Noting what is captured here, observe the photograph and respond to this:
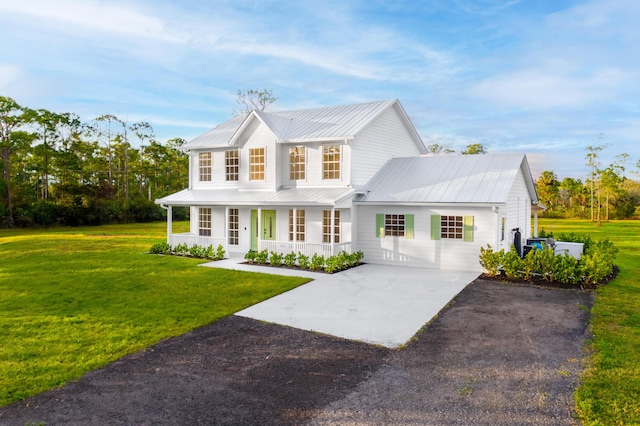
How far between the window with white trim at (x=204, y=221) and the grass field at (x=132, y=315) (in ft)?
8.92

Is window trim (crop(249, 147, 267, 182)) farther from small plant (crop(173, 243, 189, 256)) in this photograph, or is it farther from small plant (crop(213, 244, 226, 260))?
small plant (crop(173, 243, 189, 256))

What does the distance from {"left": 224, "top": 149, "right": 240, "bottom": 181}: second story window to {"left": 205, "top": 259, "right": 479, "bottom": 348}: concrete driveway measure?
6287 millimetres

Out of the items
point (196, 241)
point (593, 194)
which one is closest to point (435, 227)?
point (196, 241)

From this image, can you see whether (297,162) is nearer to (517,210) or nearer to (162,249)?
(162,249)

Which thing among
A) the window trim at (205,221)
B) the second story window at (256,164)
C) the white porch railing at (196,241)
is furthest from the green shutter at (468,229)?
the window trim at (205,221)

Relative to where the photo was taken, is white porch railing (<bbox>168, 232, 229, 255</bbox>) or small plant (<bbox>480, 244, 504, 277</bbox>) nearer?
small plant (<bbox>480, 244, 504, 277</bbox>)

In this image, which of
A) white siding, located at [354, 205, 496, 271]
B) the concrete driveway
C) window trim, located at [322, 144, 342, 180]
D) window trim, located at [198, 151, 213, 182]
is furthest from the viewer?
window trim, located at [198, 151, 213, 182]

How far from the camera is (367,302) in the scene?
11.2 metres

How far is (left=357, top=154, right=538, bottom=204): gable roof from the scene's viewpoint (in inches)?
612

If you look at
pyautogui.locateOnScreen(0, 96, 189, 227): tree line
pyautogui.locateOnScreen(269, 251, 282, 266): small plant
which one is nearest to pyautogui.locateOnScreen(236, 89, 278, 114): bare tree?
pyautogui.locateOnScreen(0, 96, 189, 227): tree line

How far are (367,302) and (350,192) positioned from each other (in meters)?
6.61

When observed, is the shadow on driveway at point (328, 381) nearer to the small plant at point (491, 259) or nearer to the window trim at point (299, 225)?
the small plant at point (491, 259)

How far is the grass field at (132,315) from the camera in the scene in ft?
20.7

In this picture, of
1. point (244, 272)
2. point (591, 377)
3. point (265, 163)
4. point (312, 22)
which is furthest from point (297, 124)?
point (591, 377)
